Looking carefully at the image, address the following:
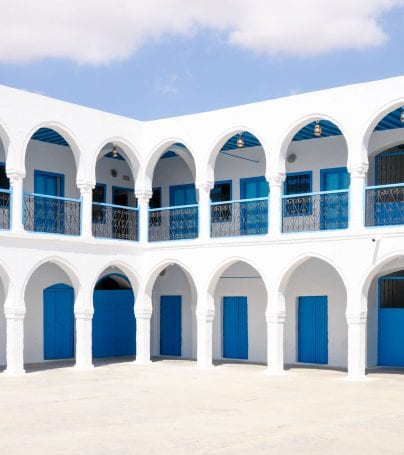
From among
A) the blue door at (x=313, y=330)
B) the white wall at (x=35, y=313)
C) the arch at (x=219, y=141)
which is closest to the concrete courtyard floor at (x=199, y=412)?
the blue door at (x=313, y=330)

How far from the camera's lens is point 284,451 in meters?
9.38

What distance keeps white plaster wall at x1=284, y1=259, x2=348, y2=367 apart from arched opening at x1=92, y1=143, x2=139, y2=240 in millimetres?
4219

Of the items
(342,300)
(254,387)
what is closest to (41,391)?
(254,387)

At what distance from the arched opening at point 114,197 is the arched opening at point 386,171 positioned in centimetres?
584

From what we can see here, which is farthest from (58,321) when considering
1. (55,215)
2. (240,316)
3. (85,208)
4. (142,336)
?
(240,316)

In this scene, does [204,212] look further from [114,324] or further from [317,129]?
[114,324]

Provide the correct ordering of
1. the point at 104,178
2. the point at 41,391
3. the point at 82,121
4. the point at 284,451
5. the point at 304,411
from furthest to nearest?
the point at 104,178 → the point at 82,121 → the point at 41,391 → the point at 304,411 → the point at 284,451

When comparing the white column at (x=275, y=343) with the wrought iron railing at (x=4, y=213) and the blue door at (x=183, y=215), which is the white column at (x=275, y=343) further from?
the wrought iron railing at (x=4, y=213)

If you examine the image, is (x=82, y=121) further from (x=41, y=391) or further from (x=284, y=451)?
(x=284, y=451)

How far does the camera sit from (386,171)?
770 inches

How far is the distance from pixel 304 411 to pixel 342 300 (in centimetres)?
752

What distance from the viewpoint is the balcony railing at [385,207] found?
18609 mm

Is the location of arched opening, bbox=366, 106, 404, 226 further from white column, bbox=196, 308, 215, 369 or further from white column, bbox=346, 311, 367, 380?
white column, bbox=196, 308, 215, 369

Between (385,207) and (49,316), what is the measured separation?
8.50 metres
